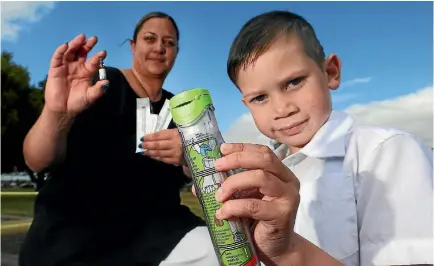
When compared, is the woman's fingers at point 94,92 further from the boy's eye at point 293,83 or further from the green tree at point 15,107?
the green tree at point 15,107

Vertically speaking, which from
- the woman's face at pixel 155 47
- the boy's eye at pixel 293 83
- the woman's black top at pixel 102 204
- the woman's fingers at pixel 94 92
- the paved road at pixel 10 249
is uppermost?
the woman's face at pixel 155 47

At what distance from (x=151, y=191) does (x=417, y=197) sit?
3.43ft

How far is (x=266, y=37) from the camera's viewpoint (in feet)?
3.34

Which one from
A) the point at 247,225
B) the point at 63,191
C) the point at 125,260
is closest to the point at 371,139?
the point at 247,225

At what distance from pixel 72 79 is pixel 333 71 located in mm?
755

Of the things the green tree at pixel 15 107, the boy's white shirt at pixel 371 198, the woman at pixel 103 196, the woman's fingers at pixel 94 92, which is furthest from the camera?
the green tree at pixel 15 107

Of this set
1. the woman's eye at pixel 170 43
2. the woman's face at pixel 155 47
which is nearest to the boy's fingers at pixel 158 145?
the woman's face at pixel 155 47

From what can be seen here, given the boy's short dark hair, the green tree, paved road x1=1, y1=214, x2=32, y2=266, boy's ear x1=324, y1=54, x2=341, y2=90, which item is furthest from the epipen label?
the green tree

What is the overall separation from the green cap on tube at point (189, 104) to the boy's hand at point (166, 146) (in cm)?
68

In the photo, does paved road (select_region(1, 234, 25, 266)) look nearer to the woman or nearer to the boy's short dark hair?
the woman

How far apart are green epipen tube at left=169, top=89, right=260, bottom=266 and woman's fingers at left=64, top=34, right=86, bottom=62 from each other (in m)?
0.80

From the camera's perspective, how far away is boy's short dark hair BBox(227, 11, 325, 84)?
3.34 feet

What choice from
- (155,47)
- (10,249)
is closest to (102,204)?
(155,47)

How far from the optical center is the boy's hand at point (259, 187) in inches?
24.9
